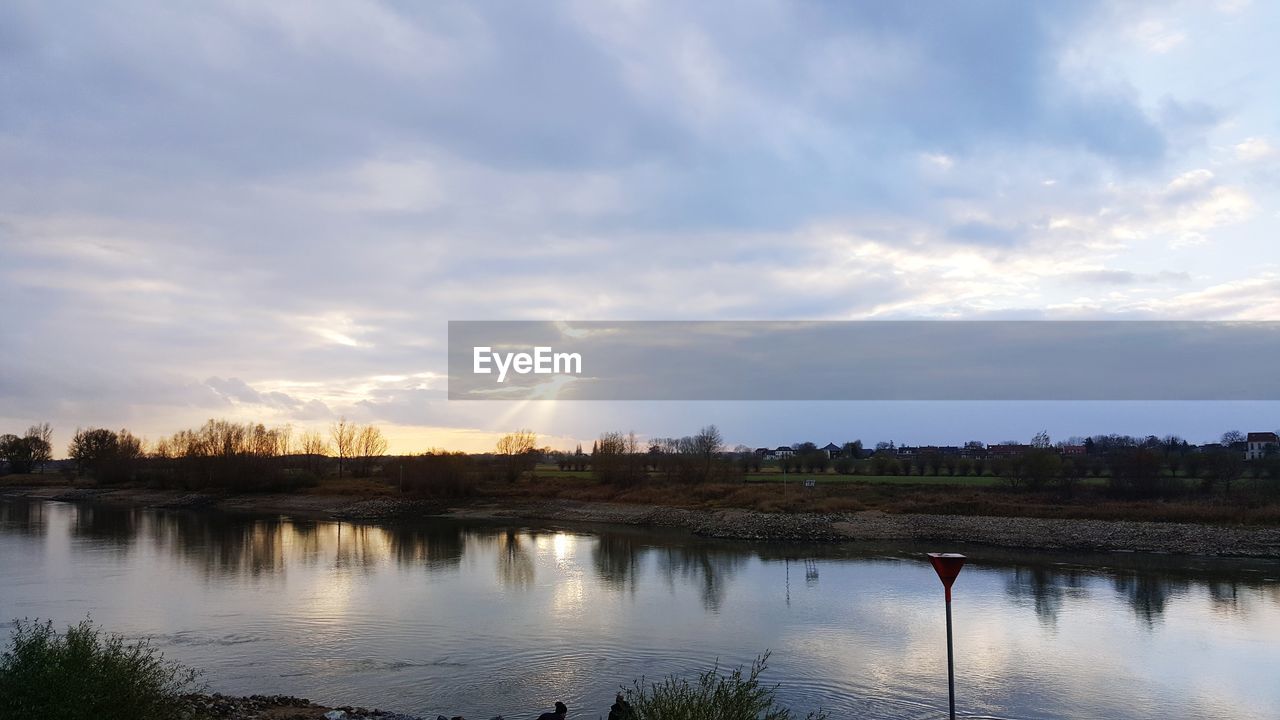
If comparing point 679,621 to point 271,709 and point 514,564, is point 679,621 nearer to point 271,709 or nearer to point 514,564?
point 271,709

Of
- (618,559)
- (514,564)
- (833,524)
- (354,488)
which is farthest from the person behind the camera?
(354,488)

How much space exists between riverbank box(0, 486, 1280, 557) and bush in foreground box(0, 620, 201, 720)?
3458 cm

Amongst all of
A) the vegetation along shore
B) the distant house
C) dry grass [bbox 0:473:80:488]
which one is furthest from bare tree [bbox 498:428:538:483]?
the distant house

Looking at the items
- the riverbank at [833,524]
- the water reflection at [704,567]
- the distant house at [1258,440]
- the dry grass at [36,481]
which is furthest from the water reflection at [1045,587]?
the distant house at [1258,440]

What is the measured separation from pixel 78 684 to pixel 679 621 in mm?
14727

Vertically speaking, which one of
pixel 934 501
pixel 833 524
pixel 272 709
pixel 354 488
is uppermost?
pixel 272 709

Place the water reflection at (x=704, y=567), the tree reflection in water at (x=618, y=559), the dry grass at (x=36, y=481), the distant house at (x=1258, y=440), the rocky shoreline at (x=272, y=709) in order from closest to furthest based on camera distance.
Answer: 1. the rocky shoreline at (x=272, y=709)
2. the water reflection at (x=704, y=567)
3. the tree reflection in water at (x=618, y=559)
4. the dry grass at (x=36, y=481)
5. the distant house at (x=1258, y=440)

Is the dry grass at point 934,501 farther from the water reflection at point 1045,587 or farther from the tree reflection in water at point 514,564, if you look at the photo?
the tree reflection in water at point 514,564

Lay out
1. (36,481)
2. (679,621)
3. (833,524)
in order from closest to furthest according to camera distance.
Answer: (679,621)
(833,524)
(36,481)

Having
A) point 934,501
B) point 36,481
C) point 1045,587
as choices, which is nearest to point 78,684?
point 1045,587

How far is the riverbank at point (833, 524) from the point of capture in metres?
36.8

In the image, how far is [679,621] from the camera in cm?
2123

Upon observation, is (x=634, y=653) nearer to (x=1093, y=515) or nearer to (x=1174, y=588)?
(x=1174, y=588)

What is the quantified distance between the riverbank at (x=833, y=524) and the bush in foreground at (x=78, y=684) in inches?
1361
